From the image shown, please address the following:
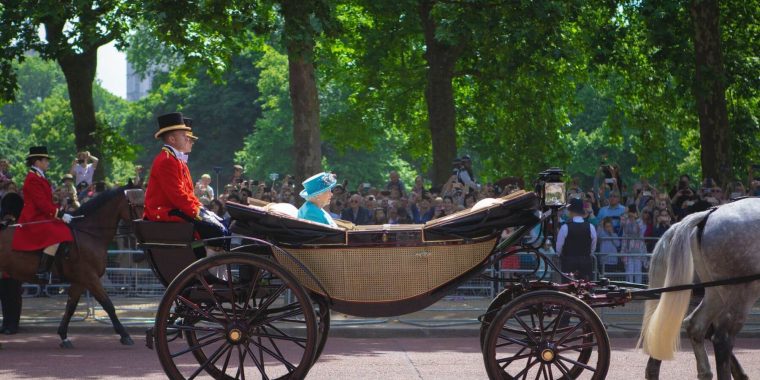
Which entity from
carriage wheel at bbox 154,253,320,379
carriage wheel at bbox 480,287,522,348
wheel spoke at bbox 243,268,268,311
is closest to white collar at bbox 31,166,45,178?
carriage wheel at bbox 154,253,320,379

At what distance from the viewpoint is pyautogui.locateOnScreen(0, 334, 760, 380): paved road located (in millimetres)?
10422

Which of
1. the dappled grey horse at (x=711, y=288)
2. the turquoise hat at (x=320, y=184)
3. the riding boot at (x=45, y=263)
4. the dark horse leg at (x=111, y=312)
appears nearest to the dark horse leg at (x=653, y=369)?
the dappled grey horse at (x=711, y=288)

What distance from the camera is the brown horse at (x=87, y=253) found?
12820mm

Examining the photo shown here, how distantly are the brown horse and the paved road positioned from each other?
65cm

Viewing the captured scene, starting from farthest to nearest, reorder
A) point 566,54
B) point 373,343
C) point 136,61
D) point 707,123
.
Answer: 1. point 136,61
2. point 707,123
3. point 566,54
4. point 373,343

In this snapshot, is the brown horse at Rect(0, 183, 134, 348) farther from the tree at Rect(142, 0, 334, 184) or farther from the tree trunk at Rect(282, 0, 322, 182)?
the tree trunk at Rect(282, 0, 322, 182)

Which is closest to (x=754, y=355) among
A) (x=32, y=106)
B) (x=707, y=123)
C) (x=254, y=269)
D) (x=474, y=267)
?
(x=474, y=267)

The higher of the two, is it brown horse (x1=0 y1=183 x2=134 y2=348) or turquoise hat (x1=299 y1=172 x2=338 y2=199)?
turquoise hat (x1=299 y1=172 x2=338 y2=199)

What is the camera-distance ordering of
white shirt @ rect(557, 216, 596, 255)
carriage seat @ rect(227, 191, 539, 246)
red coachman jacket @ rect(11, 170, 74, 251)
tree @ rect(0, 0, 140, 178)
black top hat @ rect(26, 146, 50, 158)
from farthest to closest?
tree @ rect(0, 0, 140, 178) → white shirt @ rect(557, 216, 596, 255) → black top hat @ rect(26, 146, 50, 158) → red coachman jacket @ rect(11, 170, 74, 251) → carriage seat @ rect(227, 191, 539, 246)

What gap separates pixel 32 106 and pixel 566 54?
9790cm

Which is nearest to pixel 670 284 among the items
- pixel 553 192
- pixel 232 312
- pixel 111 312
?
pixel 553 192

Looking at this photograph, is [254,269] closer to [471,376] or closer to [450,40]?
[471,376]

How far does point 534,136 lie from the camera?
1144 inches

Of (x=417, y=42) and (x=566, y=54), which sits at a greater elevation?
(x=417, y=42)
